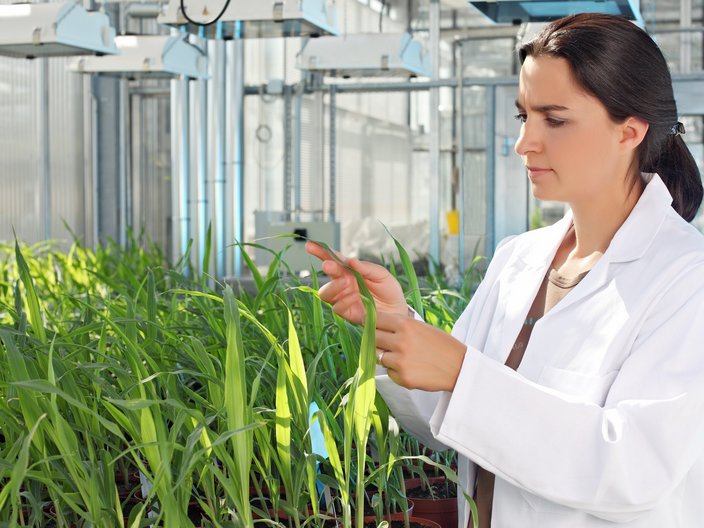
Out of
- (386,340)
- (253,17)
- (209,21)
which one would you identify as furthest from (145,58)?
(386,340)

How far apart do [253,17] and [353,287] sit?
5.84 ft

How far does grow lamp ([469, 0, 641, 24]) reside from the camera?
88.7 inches

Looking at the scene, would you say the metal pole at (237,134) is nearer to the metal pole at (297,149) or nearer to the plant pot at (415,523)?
the metal pole at (297,149)

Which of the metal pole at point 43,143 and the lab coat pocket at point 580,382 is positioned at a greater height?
the metal pole at point 43,143

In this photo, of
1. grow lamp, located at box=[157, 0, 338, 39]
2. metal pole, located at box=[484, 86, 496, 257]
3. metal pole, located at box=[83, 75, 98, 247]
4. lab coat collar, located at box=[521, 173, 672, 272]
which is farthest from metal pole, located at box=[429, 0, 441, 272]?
lab coat collar, located at box=[521, 173, 672, 272]

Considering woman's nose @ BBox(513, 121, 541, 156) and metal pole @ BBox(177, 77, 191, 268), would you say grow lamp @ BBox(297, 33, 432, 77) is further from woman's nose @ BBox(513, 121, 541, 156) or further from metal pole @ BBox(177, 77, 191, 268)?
woman's nose @ BBox(513, 121, 541, 156)

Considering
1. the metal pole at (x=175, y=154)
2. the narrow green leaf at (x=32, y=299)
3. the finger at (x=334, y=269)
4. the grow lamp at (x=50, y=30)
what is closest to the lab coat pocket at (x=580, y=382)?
the finger at (x=334, y=269)

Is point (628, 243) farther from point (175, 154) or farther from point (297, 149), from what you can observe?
point (297, 149)

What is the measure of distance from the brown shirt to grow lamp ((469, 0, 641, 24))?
126 centimetres

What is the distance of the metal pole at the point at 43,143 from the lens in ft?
18.3

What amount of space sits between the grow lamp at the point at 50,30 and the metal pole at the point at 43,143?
2.60 metres

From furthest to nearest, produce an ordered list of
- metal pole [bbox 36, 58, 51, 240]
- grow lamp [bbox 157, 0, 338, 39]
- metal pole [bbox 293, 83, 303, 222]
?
metal pole [bbox 36, 58, 51, 240] < metal pole [bbox 293, 83, 303, 222] < grow lamp [bbox 157, 0, 338, 39]

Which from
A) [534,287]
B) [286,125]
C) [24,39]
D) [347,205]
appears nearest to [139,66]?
[24,39]

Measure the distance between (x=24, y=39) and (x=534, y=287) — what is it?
7.12 ft
